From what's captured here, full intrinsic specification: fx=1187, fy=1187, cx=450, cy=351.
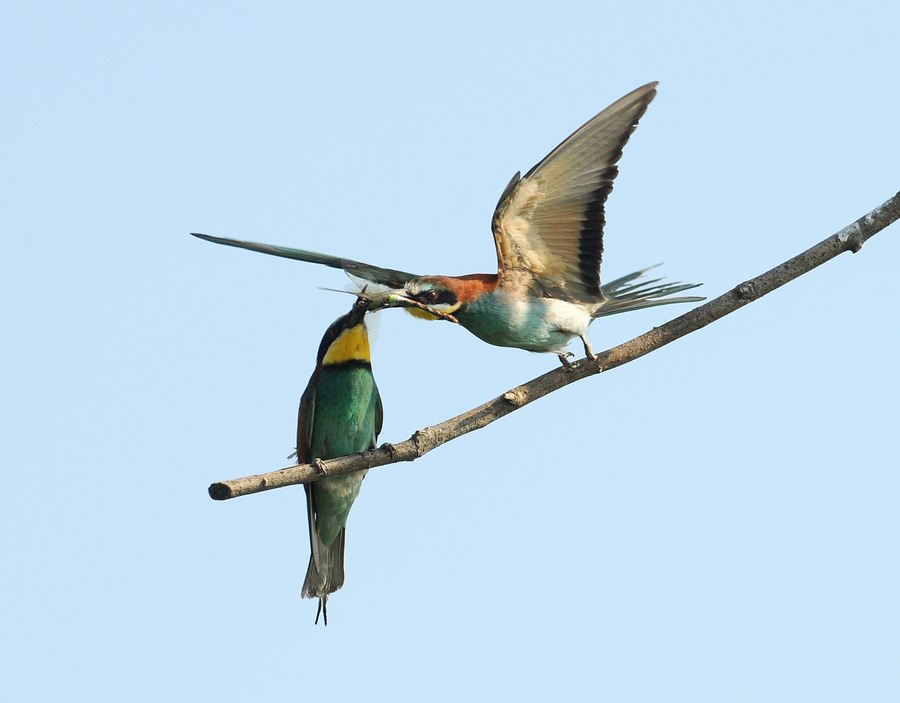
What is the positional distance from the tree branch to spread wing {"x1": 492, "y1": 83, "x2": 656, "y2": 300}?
2.16 feet

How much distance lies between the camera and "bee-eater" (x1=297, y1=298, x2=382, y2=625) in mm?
6176

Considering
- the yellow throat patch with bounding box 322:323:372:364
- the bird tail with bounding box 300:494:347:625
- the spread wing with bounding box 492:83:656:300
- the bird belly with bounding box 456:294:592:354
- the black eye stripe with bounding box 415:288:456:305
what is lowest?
the bird tail with bounding box 300:494:347:625

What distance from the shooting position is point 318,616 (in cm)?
621

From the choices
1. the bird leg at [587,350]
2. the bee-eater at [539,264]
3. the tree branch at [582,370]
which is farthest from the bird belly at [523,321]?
the tree branch at [582,370]

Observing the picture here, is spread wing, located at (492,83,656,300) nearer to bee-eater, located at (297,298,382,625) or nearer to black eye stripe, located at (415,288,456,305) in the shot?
black eye stripe, located at (415,288,456,305)

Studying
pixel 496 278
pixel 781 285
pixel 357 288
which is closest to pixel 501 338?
pixel 496 278

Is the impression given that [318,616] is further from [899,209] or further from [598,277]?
[899,209]

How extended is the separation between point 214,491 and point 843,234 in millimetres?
2336

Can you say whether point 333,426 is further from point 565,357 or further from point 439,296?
point 565,357

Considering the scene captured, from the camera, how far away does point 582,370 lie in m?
4.57

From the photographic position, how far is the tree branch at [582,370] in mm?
4105

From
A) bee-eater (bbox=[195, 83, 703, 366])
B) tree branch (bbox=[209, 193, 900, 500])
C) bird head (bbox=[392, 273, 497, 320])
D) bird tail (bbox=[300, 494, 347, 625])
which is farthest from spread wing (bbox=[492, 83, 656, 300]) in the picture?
bird tail (bbox=[300, 494, 347, 625])

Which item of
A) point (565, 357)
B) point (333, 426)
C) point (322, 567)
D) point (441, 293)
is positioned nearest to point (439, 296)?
point (441, 293)

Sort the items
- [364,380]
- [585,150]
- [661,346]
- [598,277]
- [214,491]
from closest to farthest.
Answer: [214,491]
[661,346]
[585,150]
[598,277]
[364,380]
